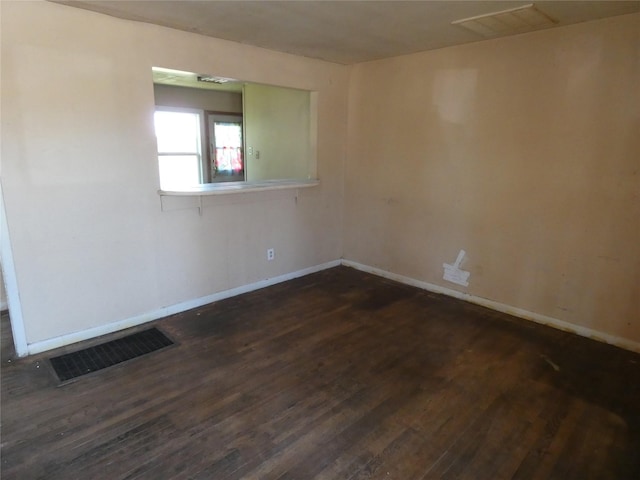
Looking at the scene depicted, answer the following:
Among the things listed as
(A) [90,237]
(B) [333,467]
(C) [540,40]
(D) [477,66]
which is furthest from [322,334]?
(C) [540,40]

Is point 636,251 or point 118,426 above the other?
point 636,251

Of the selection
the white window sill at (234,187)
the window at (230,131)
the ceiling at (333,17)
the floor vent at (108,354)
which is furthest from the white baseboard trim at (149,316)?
the ceiling at (333,17)

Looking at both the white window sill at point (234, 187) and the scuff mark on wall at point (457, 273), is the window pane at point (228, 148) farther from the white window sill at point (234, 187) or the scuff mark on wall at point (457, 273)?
the scuff mark on wall at point (457, 273)

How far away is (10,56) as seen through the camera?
7.50 ft

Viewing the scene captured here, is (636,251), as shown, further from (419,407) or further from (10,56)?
(10,56)

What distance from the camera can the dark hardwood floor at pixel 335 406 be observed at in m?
1.77

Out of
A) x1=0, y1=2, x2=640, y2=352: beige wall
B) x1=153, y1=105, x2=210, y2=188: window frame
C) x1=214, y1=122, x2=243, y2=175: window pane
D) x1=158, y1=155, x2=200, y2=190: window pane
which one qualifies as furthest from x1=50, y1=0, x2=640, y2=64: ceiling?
x1=158, y1=155, x2=200, y2=190: window pane

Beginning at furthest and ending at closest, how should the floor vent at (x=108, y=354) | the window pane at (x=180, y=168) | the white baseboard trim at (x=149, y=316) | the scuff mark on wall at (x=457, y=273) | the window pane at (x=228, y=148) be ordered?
the window pane at (x=228, y=148) < the window pane at (x=180, y=168) < the scuff mark on wall at (x=457, y=273) < the white baseboard trim at (x=149, y=316) < the floor vent at (x=108, y=354)

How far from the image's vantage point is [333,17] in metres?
2.56

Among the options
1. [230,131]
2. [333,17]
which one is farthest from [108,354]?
[230,131]

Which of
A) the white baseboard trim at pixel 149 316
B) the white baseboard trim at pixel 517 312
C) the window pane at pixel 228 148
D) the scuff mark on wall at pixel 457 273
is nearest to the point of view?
the white baseboard trim at pixel 149 316

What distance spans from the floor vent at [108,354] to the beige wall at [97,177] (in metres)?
0.22

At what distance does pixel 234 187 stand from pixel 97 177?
41.9 inches

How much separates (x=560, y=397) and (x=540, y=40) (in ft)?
8.30
